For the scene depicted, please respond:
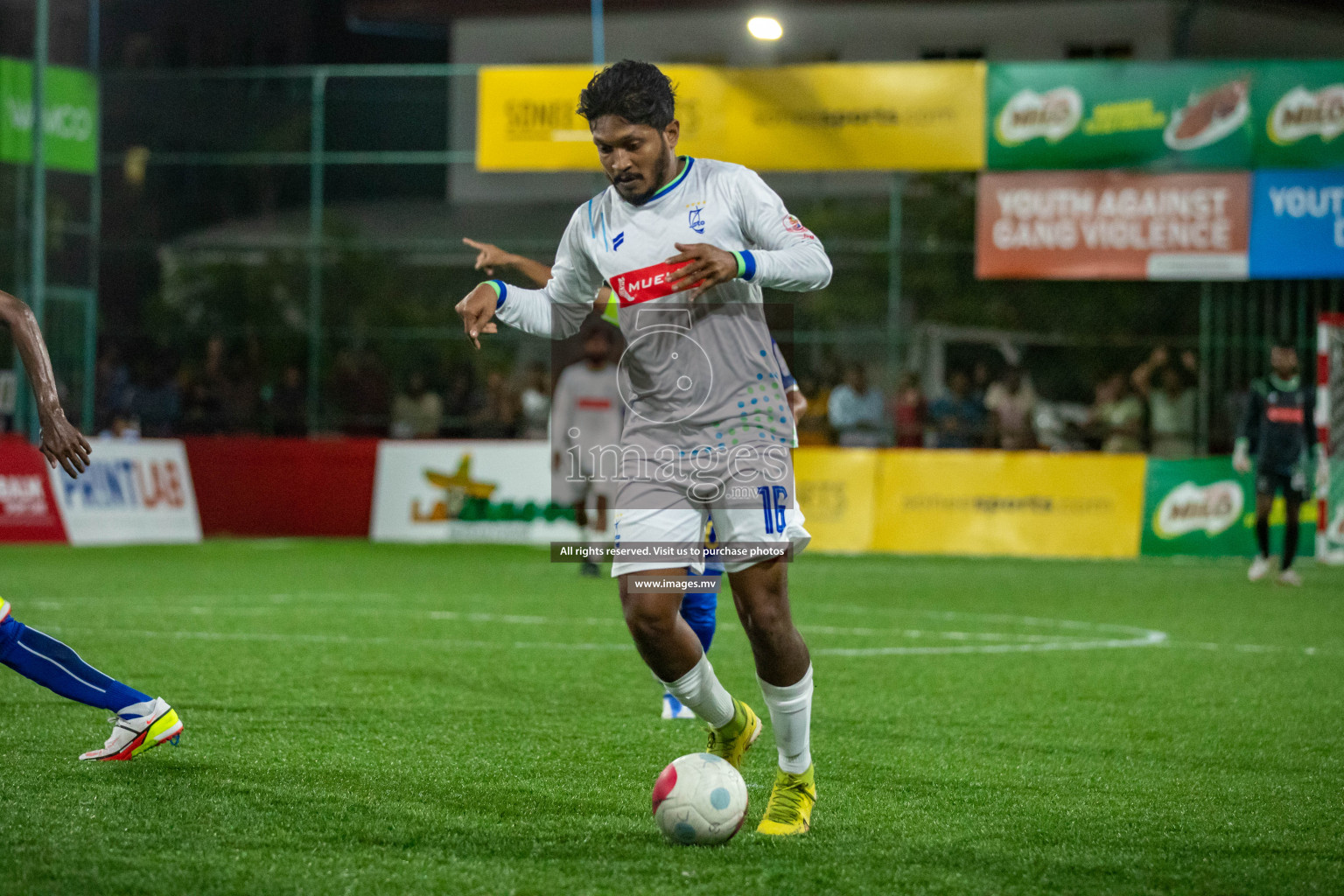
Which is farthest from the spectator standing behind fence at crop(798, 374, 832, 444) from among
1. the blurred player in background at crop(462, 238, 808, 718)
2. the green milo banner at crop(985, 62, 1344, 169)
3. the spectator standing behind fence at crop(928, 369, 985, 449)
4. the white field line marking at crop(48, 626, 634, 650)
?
the blurred player in background at crop(462, 238, 808, 718)

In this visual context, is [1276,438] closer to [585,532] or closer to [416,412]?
[585,532]

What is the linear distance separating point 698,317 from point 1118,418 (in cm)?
1424

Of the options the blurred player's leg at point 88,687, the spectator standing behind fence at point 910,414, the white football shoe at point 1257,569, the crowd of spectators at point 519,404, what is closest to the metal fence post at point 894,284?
the spectator standing behind fence at point 910,414

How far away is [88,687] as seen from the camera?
5.48m

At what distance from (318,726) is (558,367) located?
12.3m

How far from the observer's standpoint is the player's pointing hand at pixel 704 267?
14.3ft

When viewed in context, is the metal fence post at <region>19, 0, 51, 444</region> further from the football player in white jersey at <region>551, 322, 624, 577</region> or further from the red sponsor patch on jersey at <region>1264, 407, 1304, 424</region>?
the red sponsor patch on jersey at <region>1264, 407, 1304, 424</region>

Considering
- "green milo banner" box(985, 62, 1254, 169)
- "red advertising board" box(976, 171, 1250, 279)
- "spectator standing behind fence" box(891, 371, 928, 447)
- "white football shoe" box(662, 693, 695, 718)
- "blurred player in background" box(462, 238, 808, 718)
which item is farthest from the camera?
"spectator standing behind fence" box(891, 371, 928, 447)

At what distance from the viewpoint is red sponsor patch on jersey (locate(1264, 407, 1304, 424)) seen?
14.5 m

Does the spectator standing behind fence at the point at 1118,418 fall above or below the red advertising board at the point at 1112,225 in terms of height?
below

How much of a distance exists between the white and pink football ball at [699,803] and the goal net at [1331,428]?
43.2 feet

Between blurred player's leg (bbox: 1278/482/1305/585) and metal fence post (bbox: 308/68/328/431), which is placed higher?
metal fence post (bbox: 308/68/328/431)

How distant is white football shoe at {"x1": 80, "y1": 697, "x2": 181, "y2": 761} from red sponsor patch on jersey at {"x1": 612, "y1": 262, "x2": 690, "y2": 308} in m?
2.26

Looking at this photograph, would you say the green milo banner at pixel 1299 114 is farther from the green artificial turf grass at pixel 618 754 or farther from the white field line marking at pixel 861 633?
the white field line marking at pixel 861 633
